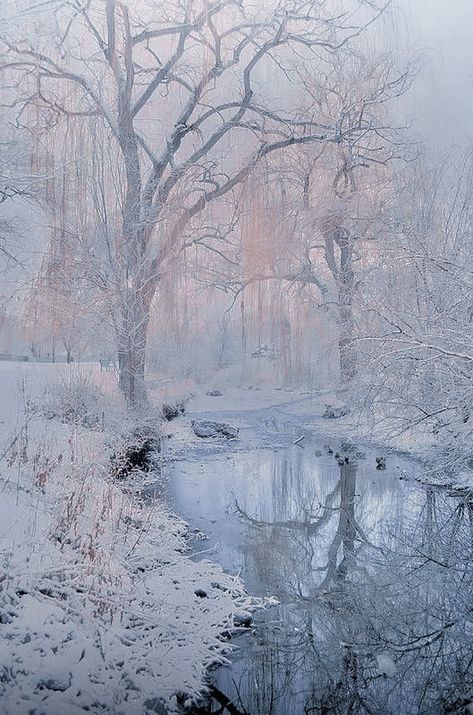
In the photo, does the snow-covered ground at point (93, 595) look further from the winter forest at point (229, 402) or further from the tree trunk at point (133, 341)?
the tree trunk at point (133, 341)

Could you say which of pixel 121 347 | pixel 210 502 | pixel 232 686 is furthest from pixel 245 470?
pixel 232 686

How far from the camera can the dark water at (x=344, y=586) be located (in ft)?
10.1

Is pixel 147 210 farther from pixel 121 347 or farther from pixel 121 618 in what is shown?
pixel 121 618

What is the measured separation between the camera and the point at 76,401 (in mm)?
9305

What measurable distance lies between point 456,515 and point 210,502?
107 inches

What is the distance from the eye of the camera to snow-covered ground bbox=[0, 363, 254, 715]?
2.74 m

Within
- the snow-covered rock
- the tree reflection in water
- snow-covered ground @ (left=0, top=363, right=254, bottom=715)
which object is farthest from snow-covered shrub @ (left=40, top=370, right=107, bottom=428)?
the tree reflection in water

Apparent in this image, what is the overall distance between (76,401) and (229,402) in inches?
373

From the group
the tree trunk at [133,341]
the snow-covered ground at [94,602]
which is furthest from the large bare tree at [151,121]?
the snow-covered ground at [94,602]

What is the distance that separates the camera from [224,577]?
14.2 feet

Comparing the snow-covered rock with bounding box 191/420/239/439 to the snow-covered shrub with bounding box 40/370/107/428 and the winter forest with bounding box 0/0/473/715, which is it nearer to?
the winter forest with bounding box 0/0/473/715

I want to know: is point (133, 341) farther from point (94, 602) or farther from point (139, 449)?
point (94, 602)

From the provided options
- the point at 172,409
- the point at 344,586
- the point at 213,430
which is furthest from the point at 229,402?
the point at 344,586

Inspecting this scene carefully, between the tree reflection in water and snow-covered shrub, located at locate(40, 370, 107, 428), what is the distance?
3.62m
